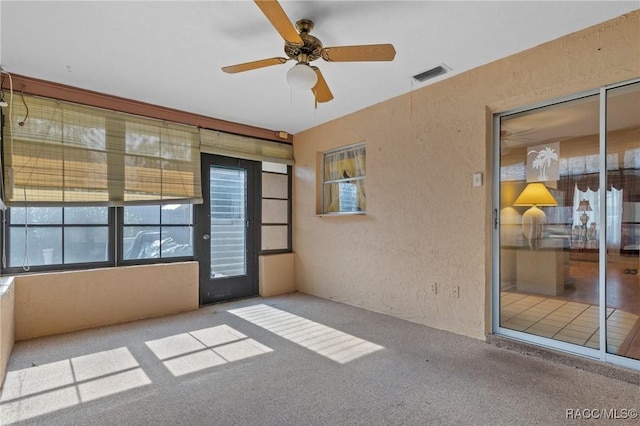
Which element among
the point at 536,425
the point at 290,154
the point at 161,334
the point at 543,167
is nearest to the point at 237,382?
the point at 161,334

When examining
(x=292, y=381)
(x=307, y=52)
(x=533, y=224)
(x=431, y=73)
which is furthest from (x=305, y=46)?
(x=533, y=224)

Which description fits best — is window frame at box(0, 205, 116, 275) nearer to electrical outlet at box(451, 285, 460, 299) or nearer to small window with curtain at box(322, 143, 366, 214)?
small window with curtain at box(322, 143, 366, 214)

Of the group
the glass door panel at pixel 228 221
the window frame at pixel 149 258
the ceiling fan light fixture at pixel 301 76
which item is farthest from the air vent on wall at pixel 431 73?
the window frame at pixel 149 258

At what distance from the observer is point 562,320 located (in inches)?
106

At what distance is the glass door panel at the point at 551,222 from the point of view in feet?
8.21

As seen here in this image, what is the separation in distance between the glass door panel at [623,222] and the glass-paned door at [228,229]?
3.87m

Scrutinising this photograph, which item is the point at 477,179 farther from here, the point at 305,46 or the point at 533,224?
the point at 305,46

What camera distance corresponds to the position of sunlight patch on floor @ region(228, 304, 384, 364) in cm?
275

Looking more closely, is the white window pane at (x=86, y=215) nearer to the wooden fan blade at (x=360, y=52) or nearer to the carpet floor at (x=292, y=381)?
the carpet floor at (x=292, y=381)

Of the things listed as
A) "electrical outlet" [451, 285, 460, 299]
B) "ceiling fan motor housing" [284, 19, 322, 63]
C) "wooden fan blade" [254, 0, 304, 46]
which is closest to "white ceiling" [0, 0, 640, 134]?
"ceiling fan motor housing" [284, 19, 322, 63]

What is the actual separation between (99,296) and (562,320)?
4.38m

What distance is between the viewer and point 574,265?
2605 mm

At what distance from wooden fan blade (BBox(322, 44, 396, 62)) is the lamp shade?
5.68 feet

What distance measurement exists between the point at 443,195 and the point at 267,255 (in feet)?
8.79
